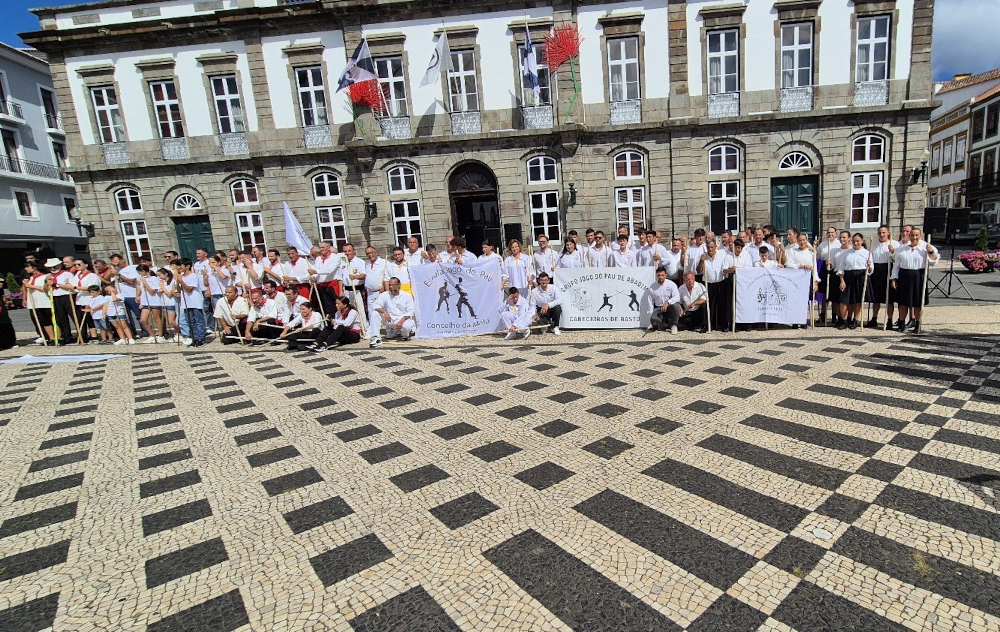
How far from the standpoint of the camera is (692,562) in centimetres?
281

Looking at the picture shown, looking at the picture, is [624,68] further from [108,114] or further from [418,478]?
[108,114]

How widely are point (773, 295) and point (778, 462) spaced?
560 cm

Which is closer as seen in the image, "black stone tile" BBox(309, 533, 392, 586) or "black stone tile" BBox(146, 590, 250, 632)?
"black stone tile" BBox(146, 590, 250, 632)

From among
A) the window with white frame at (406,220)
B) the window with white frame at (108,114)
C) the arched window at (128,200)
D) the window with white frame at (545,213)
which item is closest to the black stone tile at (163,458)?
the window with white frame at (406,220)

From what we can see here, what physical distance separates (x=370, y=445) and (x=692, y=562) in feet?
9.94

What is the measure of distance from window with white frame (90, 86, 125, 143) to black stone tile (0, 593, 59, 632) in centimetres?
2237

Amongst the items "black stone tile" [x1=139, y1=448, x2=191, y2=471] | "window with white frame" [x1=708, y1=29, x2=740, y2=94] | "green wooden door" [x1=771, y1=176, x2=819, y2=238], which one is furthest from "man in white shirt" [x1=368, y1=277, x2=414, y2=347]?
"green wooden door" [x1=771, y1=176, x2=819, y2=238]

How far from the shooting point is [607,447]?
170 inches

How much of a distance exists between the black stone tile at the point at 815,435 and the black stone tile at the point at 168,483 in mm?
5069

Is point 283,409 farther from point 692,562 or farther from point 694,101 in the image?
point 694,101

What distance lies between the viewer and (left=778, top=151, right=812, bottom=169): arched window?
57.2 ft

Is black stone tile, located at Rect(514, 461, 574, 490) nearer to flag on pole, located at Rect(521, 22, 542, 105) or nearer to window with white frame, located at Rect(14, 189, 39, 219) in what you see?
flag on pole, located at Rect(521, 22, 542, 105)

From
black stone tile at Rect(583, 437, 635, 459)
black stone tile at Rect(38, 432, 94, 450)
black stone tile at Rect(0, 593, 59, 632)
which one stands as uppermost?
black stone tile at Rect(38, 432, 94, 450)

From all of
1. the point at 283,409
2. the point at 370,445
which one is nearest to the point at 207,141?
the point at 283,409
